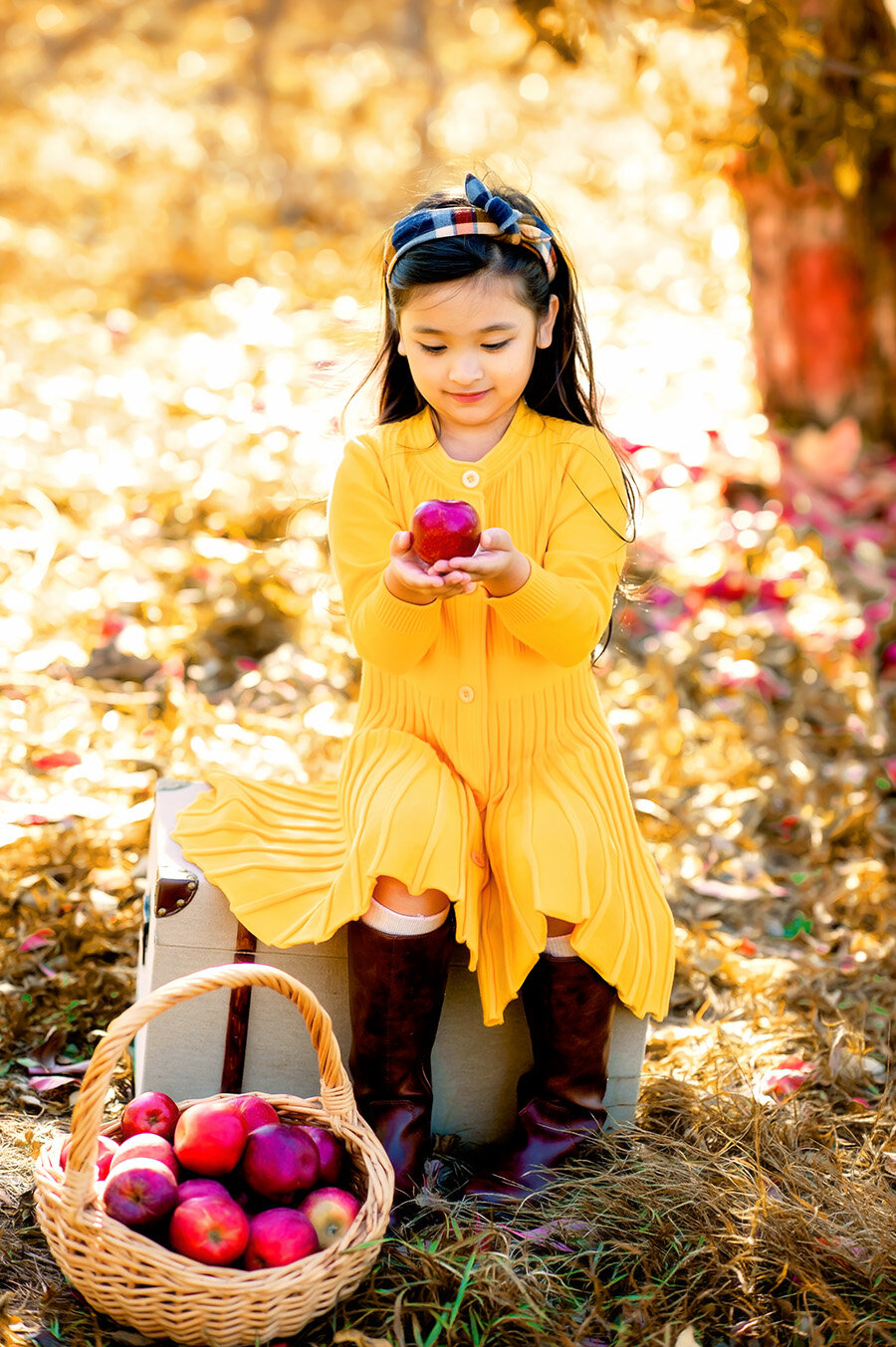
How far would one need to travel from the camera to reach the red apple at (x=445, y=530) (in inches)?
73.2

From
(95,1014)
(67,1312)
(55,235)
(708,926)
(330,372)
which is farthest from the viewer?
(55,235)

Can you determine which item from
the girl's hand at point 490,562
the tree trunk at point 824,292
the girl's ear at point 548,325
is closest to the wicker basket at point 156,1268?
the girl's hand at point 490,562

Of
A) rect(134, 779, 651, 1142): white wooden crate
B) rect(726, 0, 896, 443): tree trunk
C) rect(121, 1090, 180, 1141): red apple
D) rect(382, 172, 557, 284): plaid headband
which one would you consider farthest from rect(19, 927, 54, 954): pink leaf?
rect(726, 0, 896, 443): tree trunk

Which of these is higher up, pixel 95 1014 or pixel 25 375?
pixel 25 375

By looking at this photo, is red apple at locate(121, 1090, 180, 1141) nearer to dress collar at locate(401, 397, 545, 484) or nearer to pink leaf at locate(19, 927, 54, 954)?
pink leaf at locate(19, 927, 54, 954)

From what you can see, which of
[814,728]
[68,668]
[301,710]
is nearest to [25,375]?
[68,668]

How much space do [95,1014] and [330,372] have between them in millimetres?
1280

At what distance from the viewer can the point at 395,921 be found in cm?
200

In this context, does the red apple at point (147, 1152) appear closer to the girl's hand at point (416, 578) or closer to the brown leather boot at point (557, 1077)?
the brown leather boot at point (557, 1077)

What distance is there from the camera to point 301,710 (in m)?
3.54

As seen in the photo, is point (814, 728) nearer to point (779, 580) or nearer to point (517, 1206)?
point (779, 580)

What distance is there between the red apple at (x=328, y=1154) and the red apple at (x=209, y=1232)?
16 centimetres

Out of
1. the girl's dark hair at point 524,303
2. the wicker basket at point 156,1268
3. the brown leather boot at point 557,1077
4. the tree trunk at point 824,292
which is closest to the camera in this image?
the wicker basket at point 156,1268

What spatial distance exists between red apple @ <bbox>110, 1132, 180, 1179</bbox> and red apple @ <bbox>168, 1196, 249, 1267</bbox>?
83 mm
